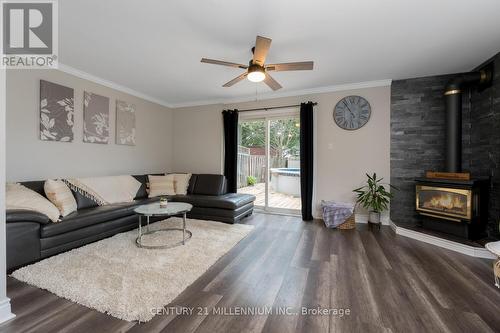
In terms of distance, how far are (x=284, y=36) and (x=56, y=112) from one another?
134 inches

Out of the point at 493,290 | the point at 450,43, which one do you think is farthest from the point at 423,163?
the point at 493,290

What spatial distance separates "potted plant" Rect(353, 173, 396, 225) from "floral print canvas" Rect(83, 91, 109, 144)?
184 inches

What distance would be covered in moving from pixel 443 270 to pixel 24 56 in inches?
220

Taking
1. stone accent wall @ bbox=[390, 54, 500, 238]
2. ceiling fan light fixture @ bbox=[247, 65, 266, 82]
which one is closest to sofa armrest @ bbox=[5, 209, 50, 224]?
ceiling fan light fixture @ bbox=[247, 65, 266, 82]

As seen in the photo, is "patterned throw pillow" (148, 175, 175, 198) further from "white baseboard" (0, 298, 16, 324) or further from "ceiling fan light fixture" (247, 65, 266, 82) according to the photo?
"ceiling fan light fixture" (247, 65, 266, 82)

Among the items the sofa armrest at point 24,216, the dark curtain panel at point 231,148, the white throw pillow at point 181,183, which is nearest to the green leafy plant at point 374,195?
the dark curtain panel at point 231,148

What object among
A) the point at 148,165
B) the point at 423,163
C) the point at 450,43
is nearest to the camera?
the point at 450,43

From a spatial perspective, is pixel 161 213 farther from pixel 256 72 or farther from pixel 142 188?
pixel 256 72

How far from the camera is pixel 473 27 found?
2328 mm

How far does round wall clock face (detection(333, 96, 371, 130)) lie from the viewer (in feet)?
13.1

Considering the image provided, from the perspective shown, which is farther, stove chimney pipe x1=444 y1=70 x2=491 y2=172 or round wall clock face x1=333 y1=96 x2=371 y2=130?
round wall clock face x1=333 y1=96 x2=371 y2=130

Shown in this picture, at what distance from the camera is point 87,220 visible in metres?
2.74

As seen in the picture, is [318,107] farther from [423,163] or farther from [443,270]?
[443,270]

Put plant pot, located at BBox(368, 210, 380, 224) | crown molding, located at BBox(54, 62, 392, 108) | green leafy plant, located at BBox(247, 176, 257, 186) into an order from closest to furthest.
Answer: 1. crown molding, located at BBox(54, 62, 392, 108)
2. plant pot, located at BBox(368, 210, 380, 224)
3. green leafy plant, located at BBox(247, 176, 257, 186)
